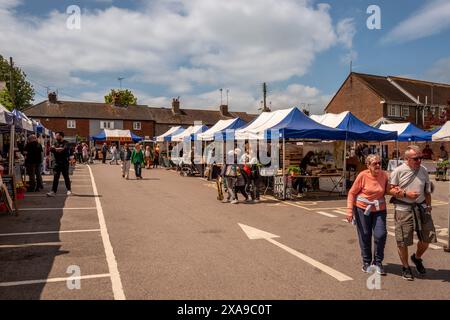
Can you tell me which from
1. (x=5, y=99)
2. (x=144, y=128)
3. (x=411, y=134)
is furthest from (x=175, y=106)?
(x=411, y=134)

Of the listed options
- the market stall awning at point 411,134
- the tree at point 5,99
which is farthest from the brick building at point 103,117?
the market stall awning at point 411,134

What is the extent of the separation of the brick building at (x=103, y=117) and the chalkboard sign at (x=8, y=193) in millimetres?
44840

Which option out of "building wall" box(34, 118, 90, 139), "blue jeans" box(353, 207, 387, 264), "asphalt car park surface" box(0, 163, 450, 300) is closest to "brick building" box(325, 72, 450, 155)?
"asphalt car park surface" box(0, 163, 450, 300)

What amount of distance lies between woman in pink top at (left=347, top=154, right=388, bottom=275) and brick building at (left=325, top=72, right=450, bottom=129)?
A: 38741 millimetres

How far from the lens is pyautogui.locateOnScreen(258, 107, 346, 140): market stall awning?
1193 centimetres

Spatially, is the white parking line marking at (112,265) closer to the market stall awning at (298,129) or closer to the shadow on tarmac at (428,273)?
the shadow on tarmac at (428,273)

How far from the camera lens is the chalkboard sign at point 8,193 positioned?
8.30 meters

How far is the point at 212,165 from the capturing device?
1762 centimetres

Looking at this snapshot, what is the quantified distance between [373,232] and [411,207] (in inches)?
23.9

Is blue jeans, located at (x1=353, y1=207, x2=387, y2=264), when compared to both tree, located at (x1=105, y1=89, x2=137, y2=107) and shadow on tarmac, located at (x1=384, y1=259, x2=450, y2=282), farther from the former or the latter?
tree, located at (x1=105, y1=89, x2=137, y2=107)

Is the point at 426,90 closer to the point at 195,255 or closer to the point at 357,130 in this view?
the point at 357,130

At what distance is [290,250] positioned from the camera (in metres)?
6.10

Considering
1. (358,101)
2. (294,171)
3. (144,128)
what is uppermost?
(358,101)
